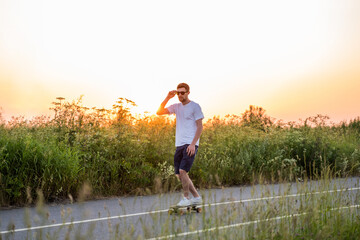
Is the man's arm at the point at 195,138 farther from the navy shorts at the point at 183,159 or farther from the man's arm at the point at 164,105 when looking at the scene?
the man's arm at the point at 164,105

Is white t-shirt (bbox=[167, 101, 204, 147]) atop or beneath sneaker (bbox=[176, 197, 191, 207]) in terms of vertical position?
atop

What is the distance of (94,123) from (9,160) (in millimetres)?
3431

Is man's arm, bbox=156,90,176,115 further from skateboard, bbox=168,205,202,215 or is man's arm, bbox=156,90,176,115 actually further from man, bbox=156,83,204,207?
skateboard, bbox=168,205,202,215

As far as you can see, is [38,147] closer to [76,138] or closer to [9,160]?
[9,160]

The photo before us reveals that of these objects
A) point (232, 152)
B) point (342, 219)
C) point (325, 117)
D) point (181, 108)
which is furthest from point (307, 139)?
point (342, 219)

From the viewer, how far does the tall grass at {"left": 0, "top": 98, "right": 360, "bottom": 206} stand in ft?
29.8

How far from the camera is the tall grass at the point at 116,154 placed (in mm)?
9078

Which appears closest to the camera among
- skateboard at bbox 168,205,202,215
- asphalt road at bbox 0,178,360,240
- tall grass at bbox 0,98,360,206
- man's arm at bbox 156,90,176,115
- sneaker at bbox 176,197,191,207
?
skateboard at bbox 168,205,202,215

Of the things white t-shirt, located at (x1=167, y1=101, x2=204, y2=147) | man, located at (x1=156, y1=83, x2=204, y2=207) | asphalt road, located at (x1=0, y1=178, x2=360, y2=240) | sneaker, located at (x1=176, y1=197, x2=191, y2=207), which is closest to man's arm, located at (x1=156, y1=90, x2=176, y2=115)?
man, located at (x1=156, y1=83, x2=204, y2=207)

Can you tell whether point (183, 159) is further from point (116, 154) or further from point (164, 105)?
point (116, 154)

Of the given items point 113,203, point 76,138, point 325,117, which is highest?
point 325,117

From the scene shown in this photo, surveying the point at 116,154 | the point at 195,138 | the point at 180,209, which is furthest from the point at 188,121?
the point at 116,154

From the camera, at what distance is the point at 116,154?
10633 mm

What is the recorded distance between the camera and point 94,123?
12188mm
